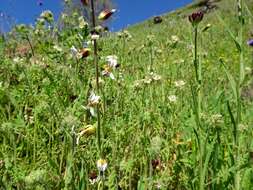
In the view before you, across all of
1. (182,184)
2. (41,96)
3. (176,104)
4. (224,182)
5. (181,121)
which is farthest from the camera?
(176,104)

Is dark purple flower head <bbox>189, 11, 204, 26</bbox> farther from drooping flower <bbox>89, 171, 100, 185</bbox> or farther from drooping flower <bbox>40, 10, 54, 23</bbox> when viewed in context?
drooping flower <bbox>40, 10, 54, 23</bbox>

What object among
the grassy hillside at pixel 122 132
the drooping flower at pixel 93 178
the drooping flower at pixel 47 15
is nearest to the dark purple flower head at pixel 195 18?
the grassy hillside at pixel 122 132

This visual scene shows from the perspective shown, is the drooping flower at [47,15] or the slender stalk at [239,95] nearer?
the slender stalk at [239,95]

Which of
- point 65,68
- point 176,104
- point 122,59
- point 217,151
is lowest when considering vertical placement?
point 217,151

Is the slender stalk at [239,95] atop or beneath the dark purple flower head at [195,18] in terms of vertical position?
beneath

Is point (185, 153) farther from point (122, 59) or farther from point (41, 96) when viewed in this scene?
point (122, 59)

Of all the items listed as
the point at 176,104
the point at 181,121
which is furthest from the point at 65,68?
the point at 181,121

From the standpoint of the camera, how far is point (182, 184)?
6.83 feet

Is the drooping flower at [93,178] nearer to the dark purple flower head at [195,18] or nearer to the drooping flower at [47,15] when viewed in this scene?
the dark purple flower head at [195,18]

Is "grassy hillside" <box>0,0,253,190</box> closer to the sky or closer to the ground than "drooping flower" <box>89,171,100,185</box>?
closer to the sky

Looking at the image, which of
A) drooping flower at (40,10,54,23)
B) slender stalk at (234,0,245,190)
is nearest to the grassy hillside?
slender stalk at (234,0,245,190)

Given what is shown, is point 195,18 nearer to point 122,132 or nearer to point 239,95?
point 239,95

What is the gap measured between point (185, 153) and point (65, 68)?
4.85 feet

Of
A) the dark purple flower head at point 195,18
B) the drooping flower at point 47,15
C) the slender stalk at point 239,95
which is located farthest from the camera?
the drooping flower at point 47,15
